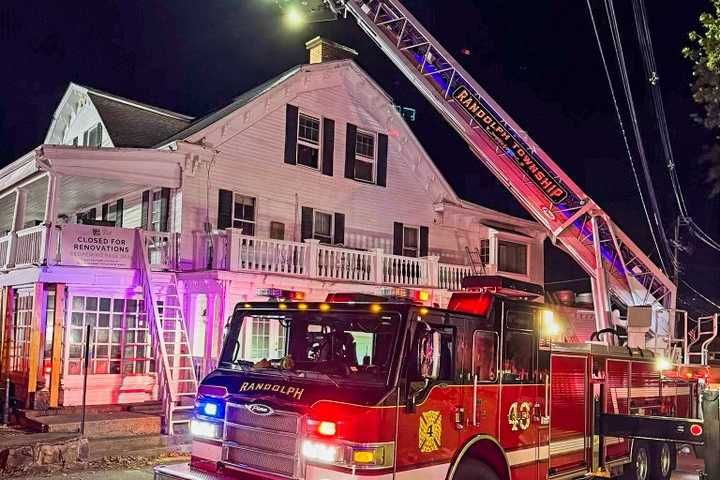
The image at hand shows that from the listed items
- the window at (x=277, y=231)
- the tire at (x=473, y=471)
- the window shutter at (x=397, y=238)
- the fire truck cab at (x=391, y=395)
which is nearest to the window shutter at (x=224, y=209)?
the window at (x=277, y=231)

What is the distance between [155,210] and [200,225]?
58.7 inches

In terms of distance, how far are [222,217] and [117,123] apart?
4.18 meters

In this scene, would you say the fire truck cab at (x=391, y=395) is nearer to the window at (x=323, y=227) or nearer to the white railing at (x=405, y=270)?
the white railing at (x=405, y=270)

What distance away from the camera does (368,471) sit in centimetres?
556

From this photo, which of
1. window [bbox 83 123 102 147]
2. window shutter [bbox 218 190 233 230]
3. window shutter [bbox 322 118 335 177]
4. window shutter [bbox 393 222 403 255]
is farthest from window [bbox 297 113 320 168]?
window [bbox 83 123 102 147]

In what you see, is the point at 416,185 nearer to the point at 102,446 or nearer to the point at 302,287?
the point at 302,287

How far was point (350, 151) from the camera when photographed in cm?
1981

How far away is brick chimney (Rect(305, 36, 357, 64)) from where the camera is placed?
20.1m

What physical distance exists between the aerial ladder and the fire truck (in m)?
3.91

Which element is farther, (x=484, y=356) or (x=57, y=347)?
(x=57, y=347)

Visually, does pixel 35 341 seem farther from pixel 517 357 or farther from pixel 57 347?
pixel 517 357

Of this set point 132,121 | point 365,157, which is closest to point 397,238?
point 365,157

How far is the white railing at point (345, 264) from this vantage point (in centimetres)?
1641

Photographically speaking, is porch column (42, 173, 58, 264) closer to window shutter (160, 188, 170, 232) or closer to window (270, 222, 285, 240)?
window shutter (160, 188, 170, 232)
